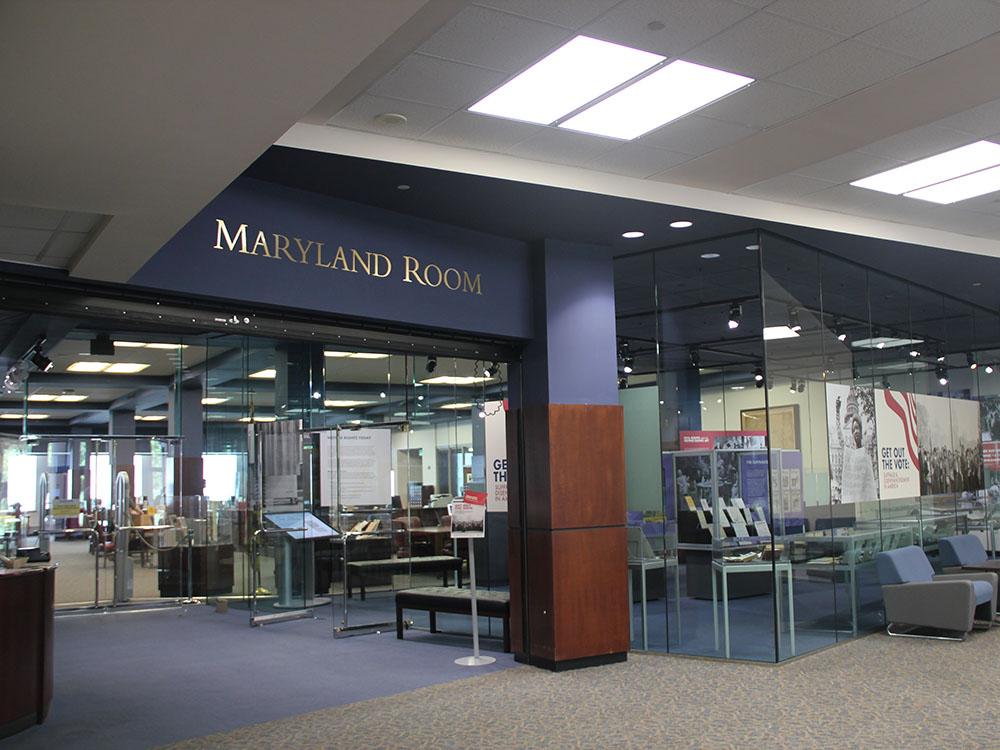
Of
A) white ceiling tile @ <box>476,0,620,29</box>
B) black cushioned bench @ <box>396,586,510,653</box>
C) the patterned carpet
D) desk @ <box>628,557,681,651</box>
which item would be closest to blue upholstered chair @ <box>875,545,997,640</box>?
the patterned carpet

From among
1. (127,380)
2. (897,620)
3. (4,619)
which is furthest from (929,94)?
(127,380)

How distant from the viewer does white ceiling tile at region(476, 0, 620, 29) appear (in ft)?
14.8

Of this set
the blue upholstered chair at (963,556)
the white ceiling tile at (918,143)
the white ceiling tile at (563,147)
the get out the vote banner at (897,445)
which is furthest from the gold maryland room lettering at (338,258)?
the blue upholstered chair at (963,556)

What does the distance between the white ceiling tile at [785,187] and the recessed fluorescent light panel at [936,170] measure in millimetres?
323

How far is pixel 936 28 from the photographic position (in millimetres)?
5020

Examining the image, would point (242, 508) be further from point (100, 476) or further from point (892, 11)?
point (892, 11)

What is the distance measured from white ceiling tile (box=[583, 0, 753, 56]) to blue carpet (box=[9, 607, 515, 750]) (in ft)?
15.9

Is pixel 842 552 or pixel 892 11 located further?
pixel 842 552

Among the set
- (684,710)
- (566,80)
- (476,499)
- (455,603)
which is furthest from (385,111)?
(455,603)

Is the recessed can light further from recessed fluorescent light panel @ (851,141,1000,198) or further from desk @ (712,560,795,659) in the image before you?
desk @ (712,560,795,659)

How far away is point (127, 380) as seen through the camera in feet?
64.1

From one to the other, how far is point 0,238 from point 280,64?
2720 mm

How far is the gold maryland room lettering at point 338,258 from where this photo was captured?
21.2ft

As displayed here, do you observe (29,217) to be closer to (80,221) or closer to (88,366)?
(80,221)
